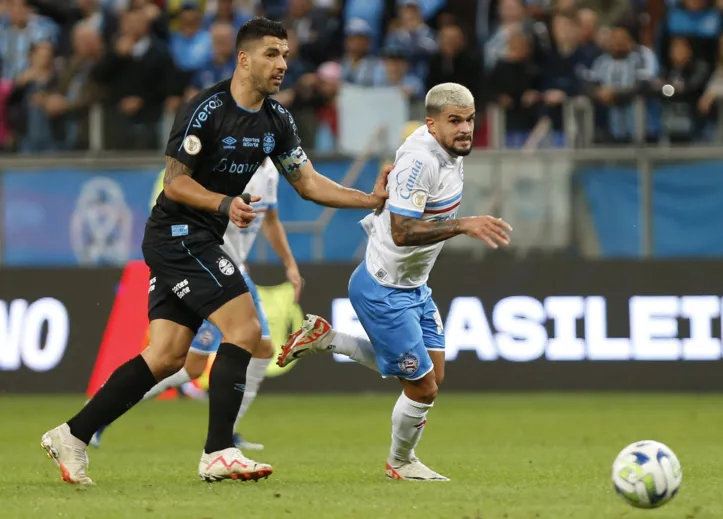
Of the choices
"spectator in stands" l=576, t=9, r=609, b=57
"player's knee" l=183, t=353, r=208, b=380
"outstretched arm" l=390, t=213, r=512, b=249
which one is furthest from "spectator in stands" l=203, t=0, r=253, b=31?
"outstretched arm" l=390, t=213, r=512, b=249

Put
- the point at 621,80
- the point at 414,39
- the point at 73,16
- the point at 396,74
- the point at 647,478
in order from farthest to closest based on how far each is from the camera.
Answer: the point at 73,16
the point at 414,39
the point at 396,74
the point at 621,80
the point at 647,478

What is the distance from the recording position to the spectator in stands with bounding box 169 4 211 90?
1845cm

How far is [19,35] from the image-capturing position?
19250mm

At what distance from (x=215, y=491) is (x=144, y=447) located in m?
3.66

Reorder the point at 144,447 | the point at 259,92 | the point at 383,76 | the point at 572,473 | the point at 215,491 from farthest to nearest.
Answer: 1. the point at 383,76
2. the point at 144,447
3. the point at 572,473
4. the point at 259,92
5. the point at 215,491

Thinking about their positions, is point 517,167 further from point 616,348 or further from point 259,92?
point 259,92

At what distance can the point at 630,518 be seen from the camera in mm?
6488

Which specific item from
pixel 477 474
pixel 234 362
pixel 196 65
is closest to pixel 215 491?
pixel 234 362

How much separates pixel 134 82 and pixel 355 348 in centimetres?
955

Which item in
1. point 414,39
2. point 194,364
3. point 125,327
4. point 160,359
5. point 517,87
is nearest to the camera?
point 160,359

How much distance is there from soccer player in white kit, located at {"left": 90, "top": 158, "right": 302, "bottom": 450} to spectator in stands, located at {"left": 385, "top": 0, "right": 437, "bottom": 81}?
6.45 meters

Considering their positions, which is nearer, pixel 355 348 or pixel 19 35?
pixel 355 348

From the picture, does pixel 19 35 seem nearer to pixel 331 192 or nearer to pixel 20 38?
pixel 20 38

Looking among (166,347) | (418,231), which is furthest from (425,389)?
(166,347)
